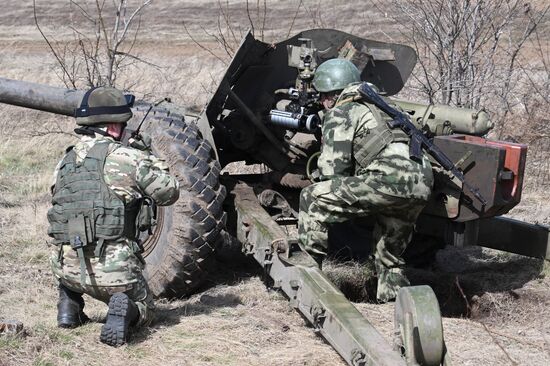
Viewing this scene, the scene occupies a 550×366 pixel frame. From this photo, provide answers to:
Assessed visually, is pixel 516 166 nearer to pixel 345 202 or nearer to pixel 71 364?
pixel 345 202

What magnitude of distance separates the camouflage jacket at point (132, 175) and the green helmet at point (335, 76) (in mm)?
1506

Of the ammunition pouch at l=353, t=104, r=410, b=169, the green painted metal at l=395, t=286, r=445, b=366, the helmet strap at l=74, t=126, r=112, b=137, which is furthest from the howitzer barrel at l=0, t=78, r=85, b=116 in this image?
the green painted metal at l=395, t=286, r=445, b=366

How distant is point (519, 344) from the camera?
20.1 ft

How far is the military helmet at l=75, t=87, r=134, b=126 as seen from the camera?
551 cm

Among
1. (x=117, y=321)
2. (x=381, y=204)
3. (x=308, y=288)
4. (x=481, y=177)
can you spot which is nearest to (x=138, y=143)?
(x=117, y=321)

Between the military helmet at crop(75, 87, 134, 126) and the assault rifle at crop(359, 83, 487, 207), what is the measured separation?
1744mm

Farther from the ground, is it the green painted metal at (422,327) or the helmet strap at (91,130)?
the helmet strap at (91,130)

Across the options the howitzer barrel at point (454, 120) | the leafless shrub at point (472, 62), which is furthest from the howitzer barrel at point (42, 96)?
Answer: the leafless shrub at point (472, 62)

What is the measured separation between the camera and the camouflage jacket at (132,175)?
552cm

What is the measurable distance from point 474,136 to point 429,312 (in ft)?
9.58

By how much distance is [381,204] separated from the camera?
6422 millimetres

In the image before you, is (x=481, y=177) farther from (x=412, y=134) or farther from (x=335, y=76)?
(x=335, y=76)

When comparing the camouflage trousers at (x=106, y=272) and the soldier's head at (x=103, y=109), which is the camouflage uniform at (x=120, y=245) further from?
the soldier's head at (x=103, y=109)

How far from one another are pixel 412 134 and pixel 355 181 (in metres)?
0.51
